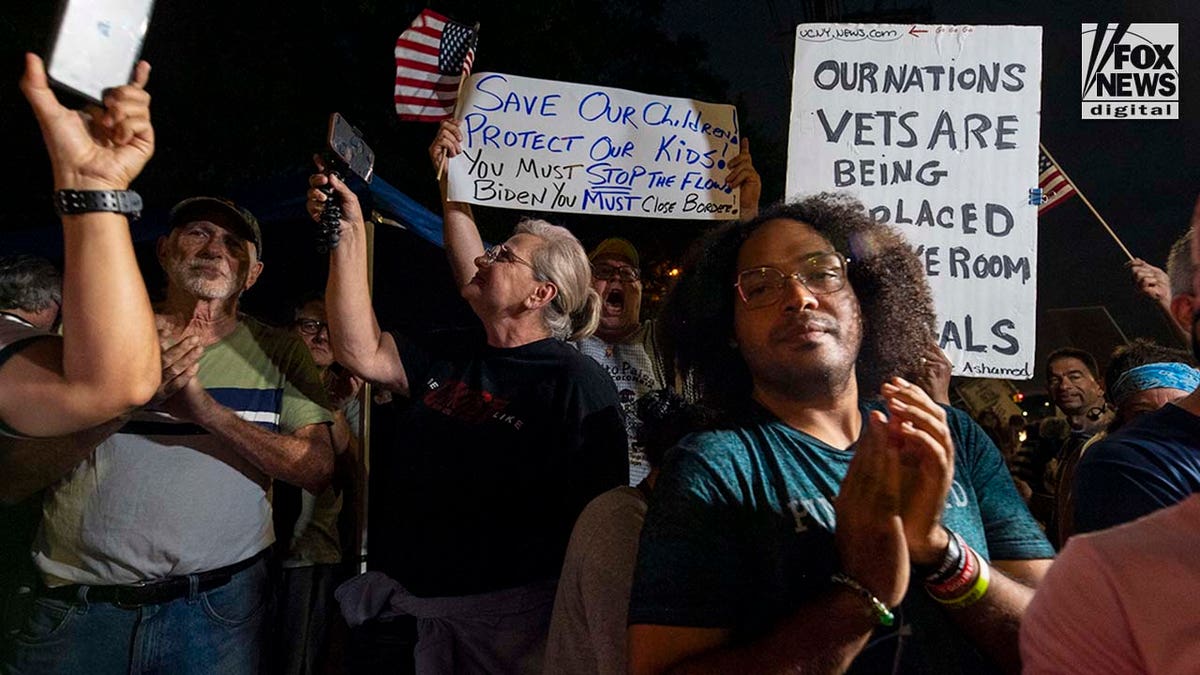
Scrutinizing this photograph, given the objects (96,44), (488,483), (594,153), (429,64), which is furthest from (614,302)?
(96,44)

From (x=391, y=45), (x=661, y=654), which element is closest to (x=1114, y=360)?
(x=661, y=654)

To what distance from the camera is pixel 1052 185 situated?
456cm

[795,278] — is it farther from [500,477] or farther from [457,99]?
[457,99]

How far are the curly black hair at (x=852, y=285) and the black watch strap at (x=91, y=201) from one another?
1.18 meters

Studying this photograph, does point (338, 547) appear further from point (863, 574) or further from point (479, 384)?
point (863, 574)

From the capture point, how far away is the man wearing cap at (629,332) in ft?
12.3

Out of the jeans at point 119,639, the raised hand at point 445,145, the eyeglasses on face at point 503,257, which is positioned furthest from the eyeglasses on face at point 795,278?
the raised hand at point 445,145

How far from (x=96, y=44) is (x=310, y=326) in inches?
143

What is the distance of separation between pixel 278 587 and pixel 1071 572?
12.3ft

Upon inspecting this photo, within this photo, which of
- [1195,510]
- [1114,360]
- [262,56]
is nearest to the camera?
[1195,510]

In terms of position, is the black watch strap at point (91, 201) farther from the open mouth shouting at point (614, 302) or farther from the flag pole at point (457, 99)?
the open mouth shouting at point (614, 302)

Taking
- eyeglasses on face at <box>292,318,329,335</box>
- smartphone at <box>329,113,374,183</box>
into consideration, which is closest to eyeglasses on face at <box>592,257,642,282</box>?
smartphone at <box>329,113,374,183</box>

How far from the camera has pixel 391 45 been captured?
1293cm

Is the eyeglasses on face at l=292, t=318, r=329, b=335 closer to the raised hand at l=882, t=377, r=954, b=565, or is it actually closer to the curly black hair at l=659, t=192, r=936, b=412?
the curly black hair at l=659, t=192, r=936, b=412
